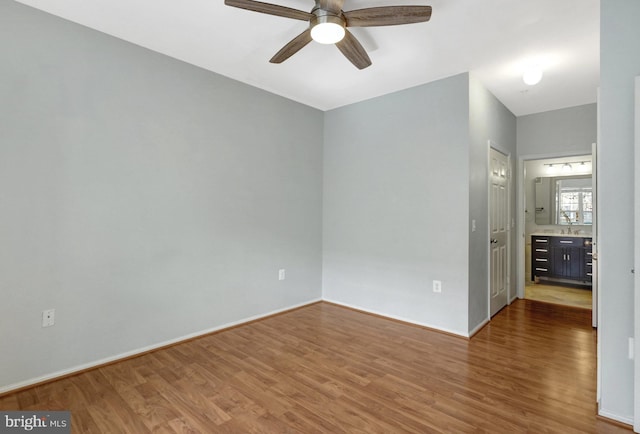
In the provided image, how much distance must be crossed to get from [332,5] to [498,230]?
3416mm

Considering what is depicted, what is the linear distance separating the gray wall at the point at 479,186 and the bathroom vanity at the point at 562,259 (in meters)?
2.70

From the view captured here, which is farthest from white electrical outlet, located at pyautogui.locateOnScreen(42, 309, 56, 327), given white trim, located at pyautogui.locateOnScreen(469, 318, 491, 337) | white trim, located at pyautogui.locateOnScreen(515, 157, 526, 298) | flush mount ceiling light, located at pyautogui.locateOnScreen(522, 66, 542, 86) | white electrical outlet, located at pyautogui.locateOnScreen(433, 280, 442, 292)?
white trim, located at pyautogui.locateOnScreen(515, 157, 526, 298)

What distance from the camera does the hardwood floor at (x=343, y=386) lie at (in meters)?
1.90

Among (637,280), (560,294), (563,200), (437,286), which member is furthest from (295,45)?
(563,200)

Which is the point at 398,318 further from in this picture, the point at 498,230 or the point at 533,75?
the point at 533,75

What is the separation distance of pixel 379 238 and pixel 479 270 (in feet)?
3.79

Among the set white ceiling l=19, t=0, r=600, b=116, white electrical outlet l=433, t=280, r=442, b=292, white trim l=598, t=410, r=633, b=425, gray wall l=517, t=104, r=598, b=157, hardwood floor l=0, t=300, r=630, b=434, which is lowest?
hardwood floor l=0, t=300, r=630, b=434

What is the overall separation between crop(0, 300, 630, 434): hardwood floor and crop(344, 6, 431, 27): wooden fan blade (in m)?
2.44

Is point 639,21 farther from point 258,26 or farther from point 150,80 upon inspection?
point 150,80

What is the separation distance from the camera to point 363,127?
4.12 metres

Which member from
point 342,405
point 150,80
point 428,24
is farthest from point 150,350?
point 428,24

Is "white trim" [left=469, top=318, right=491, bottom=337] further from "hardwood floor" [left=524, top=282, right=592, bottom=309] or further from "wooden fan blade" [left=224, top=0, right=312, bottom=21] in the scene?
"wooden fan blade" [left=224, top=0, right=312, bottom=21]

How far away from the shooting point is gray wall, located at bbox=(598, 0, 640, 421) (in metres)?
1.92

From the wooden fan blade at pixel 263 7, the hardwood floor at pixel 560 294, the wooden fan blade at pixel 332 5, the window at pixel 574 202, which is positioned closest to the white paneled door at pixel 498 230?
the hardwood floor at pixel 560 294
